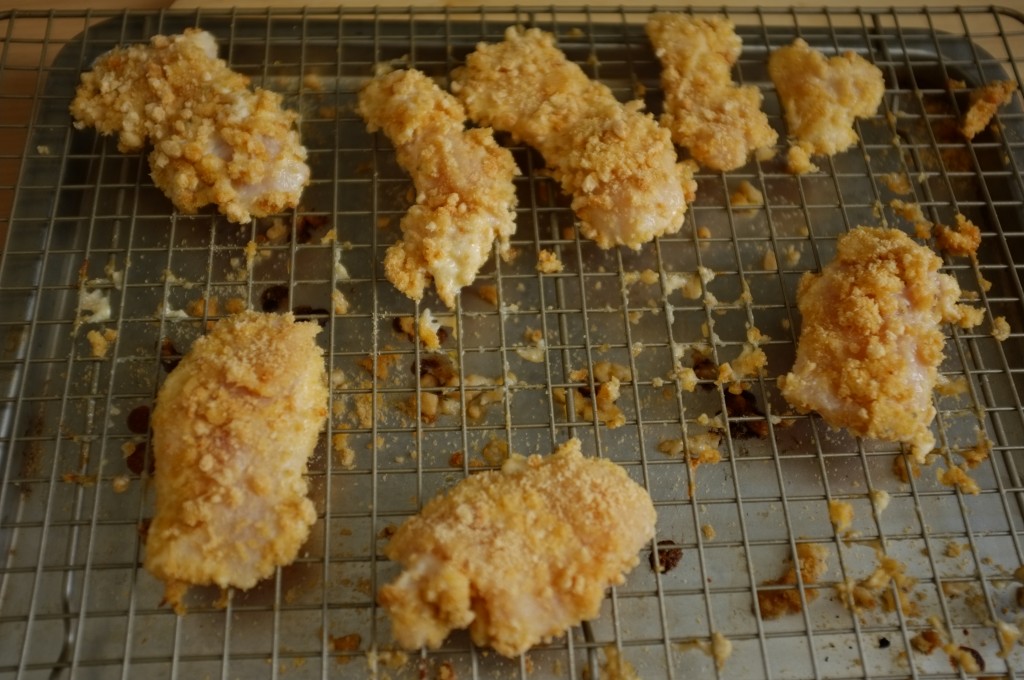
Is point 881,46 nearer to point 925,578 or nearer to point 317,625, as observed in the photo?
point 925,578

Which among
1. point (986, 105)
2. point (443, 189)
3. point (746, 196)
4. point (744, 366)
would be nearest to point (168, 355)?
point (443, 189)

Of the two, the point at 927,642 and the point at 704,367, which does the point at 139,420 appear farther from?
the point at 927,642

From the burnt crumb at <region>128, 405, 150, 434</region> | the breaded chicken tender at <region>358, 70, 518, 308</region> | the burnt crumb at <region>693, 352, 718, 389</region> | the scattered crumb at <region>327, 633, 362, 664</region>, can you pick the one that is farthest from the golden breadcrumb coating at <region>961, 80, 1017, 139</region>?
the burnt crumb at <region>128, 405, 150, 434</region>

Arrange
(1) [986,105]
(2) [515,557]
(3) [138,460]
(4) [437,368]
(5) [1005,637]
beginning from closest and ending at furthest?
(2) [515,557]
(5) [1005,637]
(3) [138,460]
(4) [437,368]
(1) [986,105]

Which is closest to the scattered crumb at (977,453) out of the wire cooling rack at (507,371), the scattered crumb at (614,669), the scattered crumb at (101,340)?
the wire cooling rack at (507,371)

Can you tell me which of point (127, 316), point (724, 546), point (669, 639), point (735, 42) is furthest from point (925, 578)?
point (127, 316)

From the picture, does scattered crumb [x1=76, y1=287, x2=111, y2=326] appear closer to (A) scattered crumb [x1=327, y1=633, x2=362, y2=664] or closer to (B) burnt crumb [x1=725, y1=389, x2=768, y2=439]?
(A) scattered crumb [x1=327, y1=633, x2=362, y2=664]

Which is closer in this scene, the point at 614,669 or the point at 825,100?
the point at 614,669
